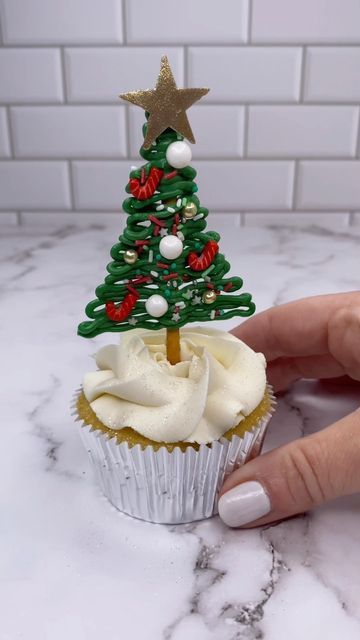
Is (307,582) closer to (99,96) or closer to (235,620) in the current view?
(235,620)

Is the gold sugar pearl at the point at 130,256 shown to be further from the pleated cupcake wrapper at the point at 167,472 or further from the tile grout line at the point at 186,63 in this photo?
the tile grout line at the point at 186,63

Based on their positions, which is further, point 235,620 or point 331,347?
point 331,347

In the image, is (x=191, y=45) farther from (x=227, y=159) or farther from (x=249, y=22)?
(x=227, y=159)

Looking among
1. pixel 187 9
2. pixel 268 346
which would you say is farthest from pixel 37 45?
pixel 268 346

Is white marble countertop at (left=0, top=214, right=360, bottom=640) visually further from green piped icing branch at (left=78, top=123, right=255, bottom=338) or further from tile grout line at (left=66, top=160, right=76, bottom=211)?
tile grout line at (left=66, top=160, right=76, bottom=211)

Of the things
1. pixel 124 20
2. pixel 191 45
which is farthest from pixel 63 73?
pixel 191 45
